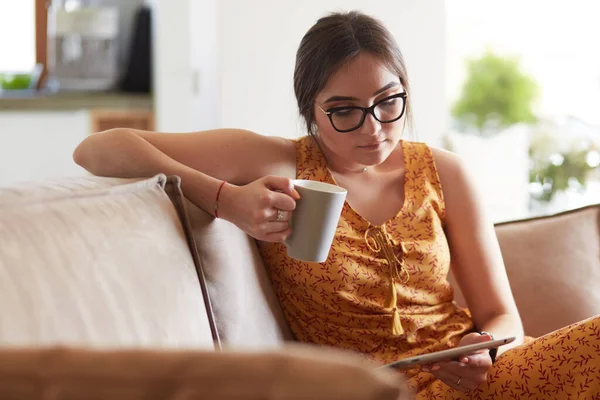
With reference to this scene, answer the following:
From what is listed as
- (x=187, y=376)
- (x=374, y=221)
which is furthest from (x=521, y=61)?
(x=187, y=376)

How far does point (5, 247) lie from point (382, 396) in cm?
55

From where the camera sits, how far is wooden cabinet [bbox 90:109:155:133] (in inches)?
178

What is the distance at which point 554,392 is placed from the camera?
4.64ft


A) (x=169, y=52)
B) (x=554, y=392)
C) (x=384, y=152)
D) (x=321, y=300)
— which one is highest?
(x=169, y=52)

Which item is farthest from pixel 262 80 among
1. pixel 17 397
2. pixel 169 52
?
pixel 17 397

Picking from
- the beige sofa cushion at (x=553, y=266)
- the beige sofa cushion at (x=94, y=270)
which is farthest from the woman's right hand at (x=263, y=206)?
the beige sofa cushion at (x=553, y=266)

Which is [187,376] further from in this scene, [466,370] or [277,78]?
[277,78]

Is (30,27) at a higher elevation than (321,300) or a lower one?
higher

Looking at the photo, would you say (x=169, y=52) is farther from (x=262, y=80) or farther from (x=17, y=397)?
(x=17, y=397)

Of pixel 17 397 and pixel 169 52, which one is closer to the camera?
pixel 17 397

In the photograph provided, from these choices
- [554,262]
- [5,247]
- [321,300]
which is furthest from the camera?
[554,262]

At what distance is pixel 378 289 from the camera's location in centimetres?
158

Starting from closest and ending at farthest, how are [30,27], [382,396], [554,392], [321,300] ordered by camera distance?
[382,396], [554,392], [321,300], [30,27]

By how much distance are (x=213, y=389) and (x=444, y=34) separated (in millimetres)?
2918
